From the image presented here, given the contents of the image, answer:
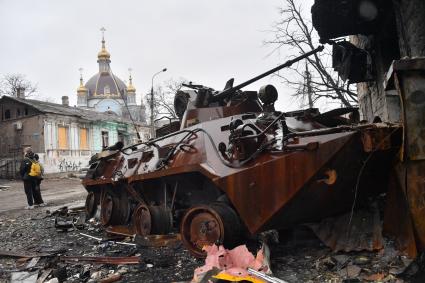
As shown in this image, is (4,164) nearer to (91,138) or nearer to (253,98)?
(91,138)

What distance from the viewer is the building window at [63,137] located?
32469 millimetres

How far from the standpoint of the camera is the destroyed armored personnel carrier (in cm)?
458

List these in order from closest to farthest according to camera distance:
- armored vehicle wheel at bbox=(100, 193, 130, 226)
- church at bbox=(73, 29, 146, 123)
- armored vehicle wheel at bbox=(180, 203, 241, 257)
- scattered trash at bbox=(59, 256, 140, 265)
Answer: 1. armored vehicle wheel at bbox=(180, 203, 241, 257)
2. scattered trash at bbox=(59, 256, 140, 265)
3. armored vehicle wheel at bbox=(100, 193, 130, 226)
4. church at bbox=(73, 29, 146, 123)

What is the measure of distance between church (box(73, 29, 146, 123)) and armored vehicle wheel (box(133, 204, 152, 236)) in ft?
174

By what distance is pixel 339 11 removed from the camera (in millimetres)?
8008

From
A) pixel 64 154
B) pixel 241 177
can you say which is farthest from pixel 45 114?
pixel 241 177

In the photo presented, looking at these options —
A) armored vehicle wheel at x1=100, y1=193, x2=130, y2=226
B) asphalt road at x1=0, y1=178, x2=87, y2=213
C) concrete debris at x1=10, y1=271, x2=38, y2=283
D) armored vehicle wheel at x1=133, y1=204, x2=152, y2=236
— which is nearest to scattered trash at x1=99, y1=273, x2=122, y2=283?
concrete debris at x1=10, y1=271, x2=38, y2=283

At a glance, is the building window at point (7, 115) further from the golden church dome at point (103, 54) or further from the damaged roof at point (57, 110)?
the golden church dome at point (103, 54)

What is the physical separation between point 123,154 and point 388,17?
5.18 metres

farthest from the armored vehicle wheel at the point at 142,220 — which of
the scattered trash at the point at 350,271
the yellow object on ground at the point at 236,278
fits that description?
the scattered trash at the point at 350,271

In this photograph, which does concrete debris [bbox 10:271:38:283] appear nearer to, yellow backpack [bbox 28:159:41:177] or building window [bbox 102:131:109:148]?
yellow backpack [bbox 28:159:41:177]

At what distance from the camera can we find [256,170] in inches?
190

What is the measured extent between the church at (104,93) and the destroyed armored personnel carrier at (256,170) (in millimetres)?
53607

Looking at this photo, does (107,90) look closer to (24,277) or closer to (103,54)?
(103,54)
